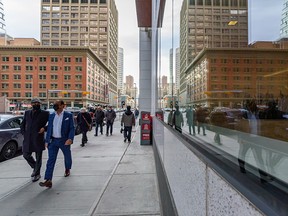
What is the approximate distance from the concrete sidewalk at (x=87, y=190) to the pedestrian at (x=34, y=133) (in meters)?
0.55

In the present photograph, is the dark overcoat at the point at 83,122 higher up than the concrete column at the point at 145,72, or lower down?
lower down

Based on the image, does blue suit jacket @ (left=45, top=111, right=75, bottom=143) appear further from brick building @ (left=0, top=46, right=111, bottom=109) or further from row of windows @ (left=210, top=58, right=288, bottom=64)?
brick building @ (left=0, top=46, right=111, bottom=109)

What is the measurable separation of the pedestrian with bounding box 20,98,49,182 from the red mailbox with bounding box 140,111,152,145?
5.19 m

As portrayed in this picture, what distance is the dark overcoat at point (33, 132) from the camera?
521cm

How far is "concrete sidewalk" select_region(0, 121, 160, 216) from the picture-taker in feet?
12.5

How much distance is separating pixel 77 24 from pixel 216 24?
110 metres

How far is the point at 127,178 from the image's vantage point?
5.51 meters

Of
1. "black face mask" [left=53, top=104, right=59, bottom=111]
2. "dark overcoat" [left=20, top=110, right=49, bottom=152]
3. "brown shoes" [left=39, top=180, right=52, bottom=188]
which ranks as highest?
"black face mask" [left=53, top=104, right=59, bottom=111]

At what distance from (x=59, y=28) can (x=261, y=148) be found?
111616mm

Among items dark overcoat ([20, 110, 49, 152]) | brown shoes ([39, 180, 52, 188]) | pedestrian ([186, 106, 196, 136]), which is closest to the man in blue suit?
dark overcoat ([20, 110, 49, 152])

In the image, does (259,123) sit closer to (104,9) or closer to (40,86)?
(40,86)

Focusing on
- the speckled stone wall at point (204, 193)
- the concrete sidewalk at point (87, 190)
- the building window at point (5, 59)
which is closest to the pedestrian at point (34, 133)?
the concrete sidewalk at point (87, 190)

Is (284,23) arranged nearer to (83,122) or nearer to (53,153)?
(53,153)

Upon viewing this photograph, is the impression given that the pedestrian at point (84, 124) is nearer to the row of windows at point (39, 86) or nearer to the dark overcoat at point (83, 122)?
the dark overcoat at point (83, 122)
